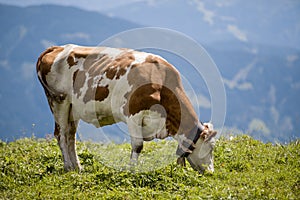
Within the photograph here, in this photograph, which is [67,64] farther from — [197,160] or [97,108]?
[197,160]

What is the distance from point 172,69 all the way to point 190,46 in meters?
1.57

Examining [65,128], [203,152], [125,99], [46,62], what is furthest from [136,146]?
→ [46,62]

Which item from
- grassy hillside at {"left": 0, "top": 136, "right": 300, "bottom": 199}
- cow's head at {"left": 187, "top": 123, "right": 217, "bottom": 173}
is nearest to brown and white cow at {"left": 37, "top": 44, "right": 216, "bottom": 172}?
cow's head at {"left": 187, "top": 123, "right": 217, "bottom": 173}

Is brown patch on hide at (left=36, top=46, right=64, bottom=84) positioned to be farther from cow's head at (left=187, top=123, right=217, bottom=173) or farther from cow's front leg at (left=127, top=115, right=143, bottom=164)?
cow's head at (left=187, top=123, right=217, bottom=173)

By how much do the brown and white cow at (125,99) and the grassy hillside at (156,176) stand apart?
583 mm

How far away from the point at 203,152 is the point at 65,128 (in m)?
3.96

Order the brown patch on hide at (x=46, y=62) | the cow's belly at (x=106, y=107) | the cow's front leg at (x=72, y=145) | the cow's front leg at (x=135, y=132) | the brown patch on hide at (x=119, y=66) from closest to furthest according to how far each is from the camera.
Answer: the cow's front leg at (x=135, y=132), the cow's belly at (x=106, y=107), the brown patch on hide at (x=119, y=66), the cow's front leg at (x=72, y=145), the brown patch on hide at (x=46, y=62)

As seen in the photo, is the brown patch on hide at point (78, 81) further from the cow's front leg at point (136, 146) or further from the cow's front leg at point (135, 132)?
the cow's front leg at point (136, 146)

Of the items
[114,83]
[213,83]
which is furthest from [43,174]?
[213,83]

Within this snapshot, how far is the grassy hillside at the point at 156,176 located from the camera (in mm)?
9836

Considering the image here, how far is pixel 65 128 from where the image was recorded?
1321cm

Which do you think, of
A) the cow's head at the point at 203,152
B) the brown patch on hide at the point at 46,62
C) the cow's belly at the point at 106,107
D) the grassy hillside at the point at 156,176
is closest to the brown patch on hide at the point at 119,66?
the cow's belly at the point at 106,107

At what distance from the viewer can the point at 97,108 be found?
12.4 metres

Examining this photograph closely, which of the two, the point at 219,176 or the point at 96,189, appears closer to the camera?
the point at 96,189
